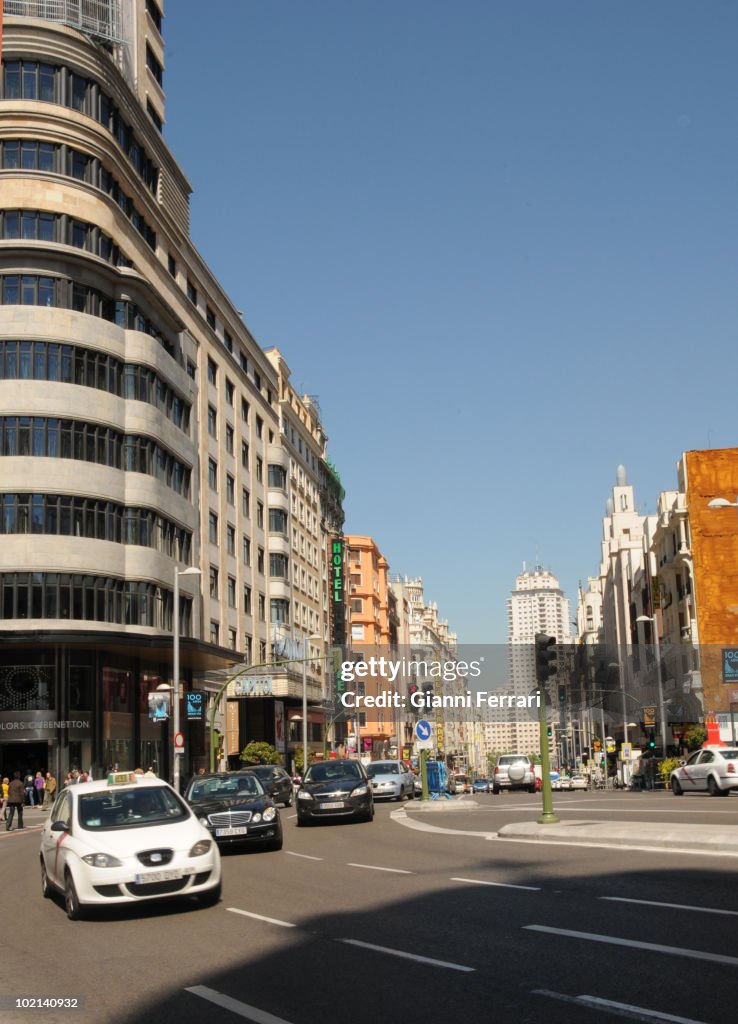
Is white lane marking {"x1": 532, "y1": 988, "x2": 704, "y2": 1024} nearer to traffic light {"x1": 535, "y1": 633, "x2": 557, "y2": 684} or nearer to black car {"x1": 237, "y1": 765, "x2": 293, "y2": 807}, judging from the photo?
Answer: traffic light {"x1": 535, "y1": 633, "x2": 557, "y2": 684}

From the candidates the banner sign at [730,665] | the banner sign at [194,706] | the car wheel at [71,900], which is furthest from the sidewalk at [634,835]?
the banner sign at [730,665]

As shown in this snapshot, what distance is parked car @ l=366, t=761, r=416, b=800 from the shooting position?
4400 centimetres

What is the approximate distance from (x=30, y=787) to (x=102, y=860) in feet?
118

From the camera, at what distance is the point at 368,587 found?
12581 cm

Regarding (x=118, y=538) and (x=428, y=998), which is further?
(x=118, y=538)

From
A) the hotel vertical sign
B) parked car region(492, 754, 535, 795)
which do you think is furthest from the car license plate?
the hotel vertical sign

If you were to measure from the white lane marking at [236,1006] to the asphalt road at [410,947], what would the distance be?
15 mm

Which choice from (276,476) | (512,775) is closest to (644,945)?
(512,775)

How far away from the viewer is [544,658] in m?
21.3

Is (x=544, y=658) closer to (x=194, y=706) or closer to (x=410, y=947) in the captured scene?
(x=410, y=947)

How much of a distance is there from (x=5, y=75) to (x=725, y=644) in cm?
4782

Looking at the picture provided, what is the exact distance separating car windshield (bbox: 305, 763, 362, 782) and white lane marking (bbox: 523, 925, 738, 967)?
61.6 ft

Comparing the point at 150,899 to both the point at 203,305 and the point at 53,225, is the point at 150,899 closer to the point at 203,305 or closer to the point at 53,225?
the point at 53,225

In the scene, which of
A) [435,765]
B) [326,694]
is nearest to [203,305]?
[435,765]
